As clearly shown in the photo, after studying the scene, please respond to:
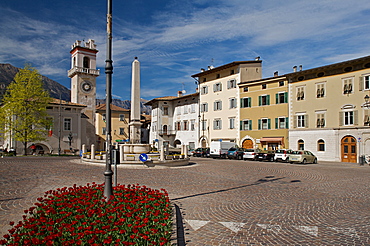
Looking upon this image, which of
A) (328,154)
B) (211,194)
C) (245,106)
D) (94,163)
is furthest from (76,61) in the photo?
(211,194)

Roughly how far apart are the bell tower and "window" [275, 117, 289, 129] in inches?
1377

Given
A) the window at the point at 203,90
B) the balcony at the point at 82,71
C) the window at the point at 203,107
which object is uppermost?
the balcony at the point at 82,71

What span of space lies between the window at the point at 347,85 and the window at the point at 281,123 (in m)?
8.03

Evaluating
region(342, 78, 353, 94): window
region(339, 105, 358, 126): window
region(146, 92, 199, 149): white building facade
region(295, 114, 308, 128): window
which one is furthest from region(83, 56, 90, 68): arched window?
region(339, 105, 358, 126): window

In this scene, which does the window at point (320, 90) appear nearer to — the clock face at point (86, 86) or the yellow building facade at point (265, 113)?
the yellow building facade at point (265, 113)

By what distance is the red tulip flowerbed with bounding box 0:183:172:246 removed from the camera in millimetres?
4824

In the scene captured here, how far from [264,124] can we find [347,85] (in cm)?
1186

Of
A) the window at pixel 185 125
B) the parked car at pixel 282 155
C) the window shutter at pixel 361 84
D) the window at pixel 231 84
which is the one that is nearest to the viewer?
the window shutter at pixel 361 84

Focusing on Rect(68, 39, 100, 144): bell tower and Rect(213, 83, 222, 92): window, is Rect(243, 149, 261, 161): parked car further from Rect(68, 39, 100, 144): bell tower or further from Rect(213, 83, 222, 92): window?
Rect(68, 39, 100, 144): bell tower

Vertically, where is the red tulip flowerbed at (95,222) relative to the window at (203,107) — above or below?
below

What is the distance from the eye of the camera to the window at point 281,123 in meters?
38.8

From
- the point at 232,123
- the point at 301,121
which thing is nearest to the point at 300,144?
the point at 301,121

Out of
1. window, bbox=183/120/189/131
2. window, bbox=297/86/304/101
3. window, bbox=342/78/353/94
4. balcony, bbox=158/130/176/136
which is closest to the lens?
window, bbox=342/78/353/94

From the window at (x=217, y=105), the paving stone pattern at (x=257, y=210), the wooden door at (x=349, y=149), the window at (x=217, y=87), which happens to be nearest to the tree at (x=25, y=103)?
the window at (x=217, y=105)
